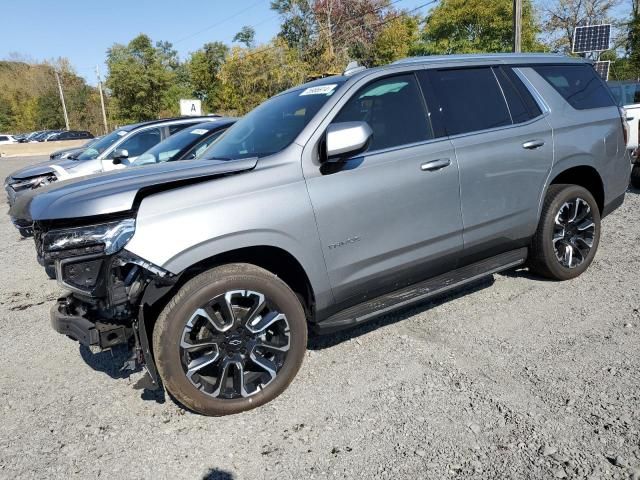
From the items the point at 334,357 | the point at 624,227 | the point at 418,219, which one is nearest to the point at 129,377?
the point at 334,357

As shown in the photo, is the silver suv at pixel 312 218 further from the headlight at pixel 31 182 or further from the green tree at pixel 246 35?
the green tree at pixel 246 35

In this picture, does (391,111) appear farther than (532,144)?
No

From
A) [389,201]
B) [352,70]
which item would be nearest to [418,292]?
[389,201]

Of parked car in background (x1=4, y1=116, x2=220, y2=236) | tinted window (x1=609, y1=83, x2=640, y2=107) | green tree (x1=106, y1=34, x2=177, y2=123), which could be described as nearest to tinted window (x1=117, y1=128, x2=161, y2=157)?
parked car in background (x1=4, y1=116, x2=220, y2=236)

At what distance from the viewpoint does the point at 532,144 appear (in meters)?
4.08

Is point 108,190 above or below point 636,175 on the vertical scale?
above

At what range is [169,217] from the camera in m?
2.68

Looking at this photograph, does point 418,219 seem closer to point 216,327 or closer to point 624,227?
point 216,327

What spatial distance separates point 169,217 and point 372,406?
5.17 ft

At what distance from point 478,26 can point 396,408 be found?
3164 cm

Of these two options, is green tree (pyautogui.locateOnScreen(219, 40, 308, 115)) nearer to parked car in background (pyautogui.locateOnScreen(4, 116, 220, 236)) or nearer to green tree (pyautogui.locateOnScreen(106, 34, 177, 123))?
green tree (pyautogui.locateOnScreen(106, 34, 177, 123))

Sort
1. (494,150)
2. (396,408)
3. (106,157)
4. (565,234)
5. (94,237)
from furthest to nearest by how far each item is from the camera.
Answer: (106,157) < (565,234) < (494,150) < (396,408) < (94,237)

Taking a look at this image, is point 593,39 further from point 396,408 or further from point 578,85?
point 396,408

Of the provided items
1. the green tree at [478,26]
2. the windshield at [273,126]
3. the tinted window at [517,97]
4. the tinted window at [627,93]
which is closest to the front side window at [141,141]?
the windshield at [273,126]
